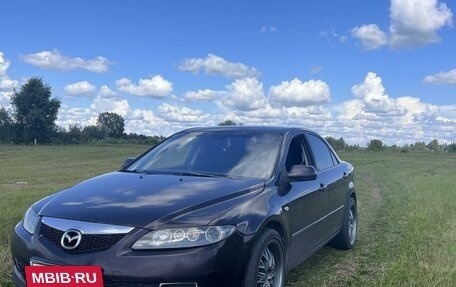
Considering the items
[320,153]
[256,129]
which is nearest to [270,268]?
[256,129]

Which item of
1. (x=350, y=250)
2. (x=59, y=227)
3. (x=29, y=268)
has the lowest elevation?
(x=350, y=250)

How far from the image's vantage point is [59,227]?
3832 millimetres

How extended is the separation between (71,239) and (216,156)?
1.97 metres

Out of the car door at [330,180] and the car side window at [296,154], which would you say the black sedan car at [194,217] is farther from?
the car door at [330,180]

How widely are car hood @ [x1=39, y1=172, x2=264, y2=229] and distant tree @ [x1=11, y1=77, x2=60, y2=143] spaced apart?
67821 mm

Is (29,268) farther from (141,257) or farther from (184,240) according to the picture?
(184,240)

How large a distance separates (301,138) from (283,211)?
1.53 meters

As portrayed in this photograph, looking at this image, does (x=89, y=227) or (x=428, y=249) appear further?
(x=428, y=249)

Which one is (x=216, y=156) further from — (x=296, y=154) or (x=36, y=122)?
(x=36, y=122)

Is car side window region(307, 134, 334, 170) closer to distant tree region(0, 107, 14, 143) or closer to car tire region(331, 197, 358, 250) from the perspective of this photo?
car tire region(331, 197, 358, 250)

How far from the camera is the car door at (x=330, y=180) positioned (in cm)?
614

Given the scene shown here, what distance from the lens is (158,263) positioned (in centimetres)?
358

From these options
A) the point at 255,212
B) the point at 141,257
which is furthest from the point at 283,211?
the point at 141,257

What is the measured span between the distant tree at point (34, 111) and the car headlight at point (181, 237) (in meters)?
68.8
